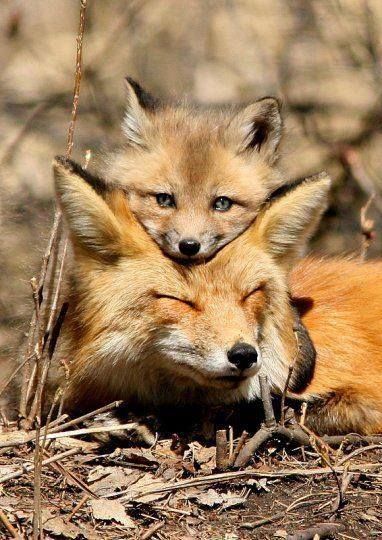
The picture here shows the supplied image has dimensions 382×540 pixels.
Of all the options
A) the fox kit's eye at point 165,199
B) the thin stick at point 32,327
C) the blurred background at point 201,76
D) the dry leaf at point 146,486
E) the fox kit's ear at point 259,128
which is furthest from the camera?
the blurred background at point 201,76

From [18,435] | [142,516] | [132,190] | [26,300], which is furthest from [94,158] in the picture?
[142,516]

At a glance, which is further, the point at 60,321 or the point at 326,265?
the point at 326,265

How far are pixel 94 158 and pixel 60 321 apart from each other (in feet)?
6.91

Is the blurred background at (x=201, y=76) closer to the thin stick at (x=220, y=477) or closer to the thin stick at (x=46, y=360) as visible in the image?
the thin stick at (x=46, y=360)

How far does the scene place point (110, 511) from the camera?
381 cm

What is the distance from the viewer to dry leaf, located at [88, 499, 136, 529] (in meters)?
3.76

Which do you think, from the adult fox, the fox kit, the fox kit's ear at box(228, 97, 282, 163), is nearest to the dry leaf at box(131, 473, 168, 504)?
the adult fox

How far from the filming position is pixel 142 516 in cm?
388

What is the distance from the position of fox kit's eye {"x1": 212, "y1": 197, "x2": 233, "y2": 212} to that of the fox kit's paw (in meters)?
1.61

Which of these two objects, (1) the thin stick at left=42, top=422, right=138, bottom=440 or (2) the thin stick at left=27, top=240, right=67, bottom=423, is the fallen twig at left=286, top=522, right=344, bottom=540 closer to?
(1) the thin stick at left=42, top=422, right=138, bottom=440

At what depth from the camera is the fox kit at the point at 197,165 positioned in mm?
5352

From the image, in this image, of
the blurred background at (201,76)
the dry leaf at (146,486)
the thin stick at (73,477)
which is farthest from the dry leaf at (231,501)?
the blurred background at (201,76)

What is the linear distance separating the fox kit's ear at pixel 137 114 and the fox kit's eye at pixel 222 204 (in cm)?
81

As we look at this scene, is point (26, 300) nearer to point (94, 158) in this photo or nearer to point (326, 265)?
point (94, 158)
